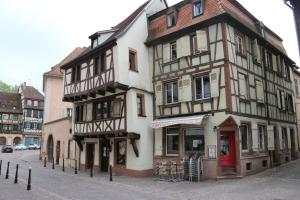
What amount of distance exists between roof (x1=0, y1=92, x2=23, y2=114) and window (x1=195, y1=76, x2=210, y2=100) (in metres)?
59.4

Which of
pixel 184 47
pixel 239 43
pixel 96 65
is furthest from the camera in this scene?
pixel 96 65

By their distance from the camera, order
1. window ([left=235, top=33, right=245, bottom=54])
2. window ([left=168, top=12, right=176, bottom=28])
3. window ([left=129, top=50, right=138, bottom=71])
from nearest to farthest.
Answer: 1. window ([left=235, top=33, right=245, bottom=54])
2. window ([left=129, top=50, right=138, bottom=71])
3. window ([left=168, top=12, right=176, bottom=28])

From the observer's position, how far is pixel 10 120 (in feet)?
223

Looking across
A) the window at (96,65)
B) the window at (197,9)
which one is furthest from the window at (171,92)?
the window at (96,65)

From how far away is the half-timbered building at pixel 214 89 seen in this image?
17.0 metres

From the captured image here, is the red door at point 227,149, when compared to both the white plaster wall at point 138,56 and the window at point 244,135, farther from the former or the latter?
the white plaster wall at point 138,56

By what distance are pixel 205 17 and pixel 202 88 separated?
13.6 feet

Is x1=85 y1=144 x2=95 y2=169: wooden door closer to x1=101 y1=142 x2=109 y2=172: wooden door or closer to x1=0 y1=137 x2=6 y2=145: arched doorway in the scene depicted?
x1=101 y1=142 x2=109 y2=172: wooden door

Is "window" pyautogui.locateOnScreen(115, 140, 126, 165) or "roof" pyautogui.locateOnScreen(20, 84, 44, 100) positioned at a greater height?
"roof" pyautogui.locateOnScreen(20, 84, 44, 100)

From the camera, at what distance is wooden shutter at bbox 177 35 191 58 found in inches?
740

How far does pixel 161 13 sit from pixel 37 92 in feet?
188

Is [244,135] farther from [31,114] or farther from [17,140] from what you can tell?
[17,140]

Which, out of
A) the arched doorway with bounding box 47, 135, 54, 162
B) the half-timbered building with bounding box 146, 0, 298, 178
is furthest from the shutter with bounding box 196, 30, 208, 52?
the arched doorway with bounding box 47, 135, 54, 162

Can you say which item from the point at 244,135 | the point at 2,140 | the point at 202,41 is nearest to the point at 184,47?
the point at 202,41
